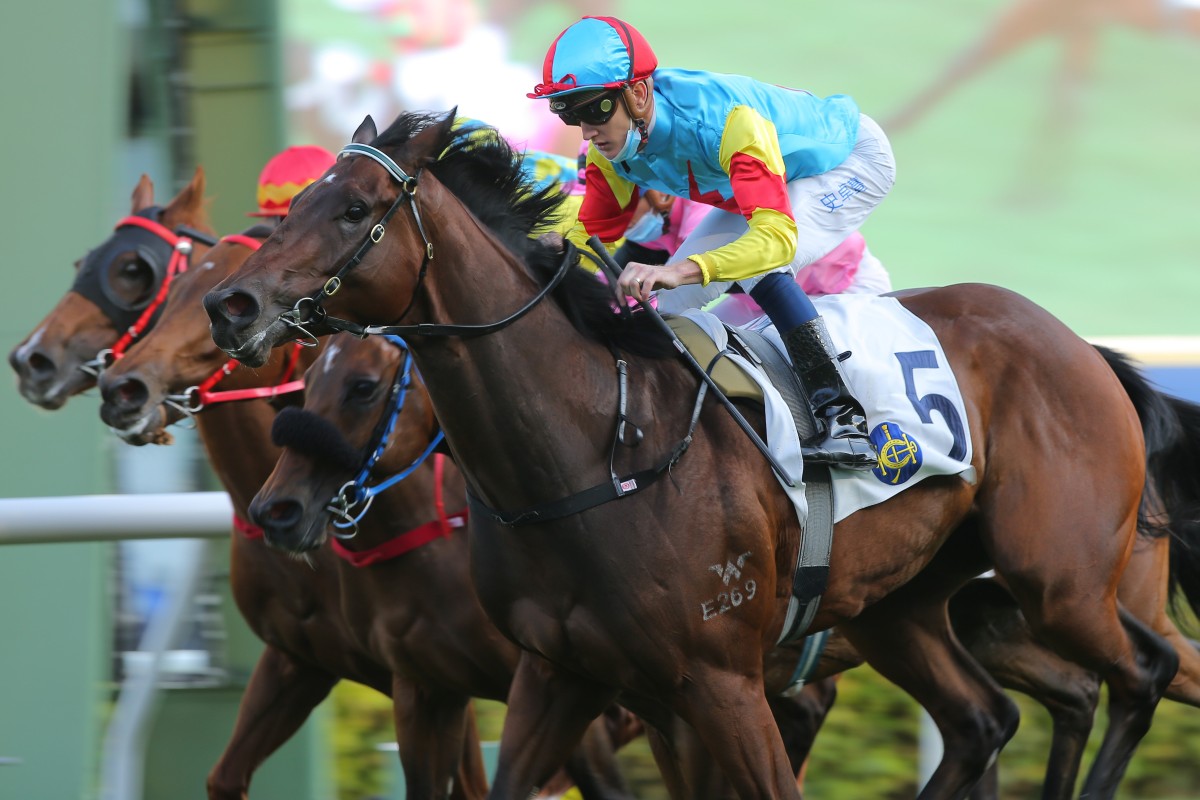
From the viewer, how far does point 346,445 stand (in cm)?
367

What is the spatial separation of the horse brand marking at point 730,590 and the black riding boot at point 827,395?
361mm

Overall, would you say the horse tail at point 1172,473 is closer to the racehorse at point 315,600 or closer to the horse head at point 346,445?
the racehorse at point 315,600

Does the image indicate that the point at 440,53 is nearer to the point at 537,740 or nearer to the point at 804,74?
the point at 804,74

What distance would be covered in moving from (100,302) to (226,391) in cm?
86

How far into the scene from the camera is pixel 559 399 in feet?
9.92

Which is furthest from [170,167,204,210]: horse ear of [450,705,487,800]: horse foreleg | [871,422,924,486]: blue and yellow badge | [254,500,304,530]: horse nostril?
[871,422,924,486]: blue and yellow badge

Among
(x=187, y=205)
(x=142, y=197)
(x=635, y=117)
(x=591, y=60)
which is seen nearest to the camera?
(x=591, y=60)

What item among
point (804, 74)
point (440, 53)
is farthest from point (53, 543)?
point (804, 74)

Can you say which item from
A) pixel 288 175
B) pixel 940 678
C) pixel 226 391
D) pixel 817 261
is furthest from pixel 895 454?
pixel 288 175

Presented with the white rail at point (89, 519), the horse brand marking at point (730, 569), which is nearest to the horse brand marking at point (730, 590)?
the horse brand marking at point (730, 569)

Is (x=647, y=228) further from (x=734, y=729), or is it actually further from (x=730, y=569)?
(x=734, y=729)

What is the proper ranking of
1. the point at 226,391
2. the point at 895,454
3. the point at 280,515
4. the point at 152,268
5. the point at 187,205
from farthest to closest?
the point at 187,205 → the point at 152,268 → the point at 226,391 → the point at 280,515 → the point at 895,454

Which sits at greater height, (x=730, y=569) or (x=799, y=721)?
(x=730, y=569)

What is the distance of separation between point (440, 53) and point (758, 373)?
4566 millimetres
